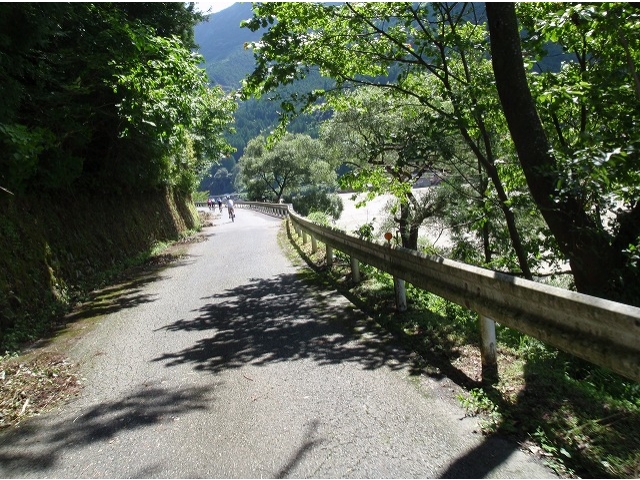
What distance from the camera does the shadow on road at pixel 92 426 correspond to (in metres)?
3.36

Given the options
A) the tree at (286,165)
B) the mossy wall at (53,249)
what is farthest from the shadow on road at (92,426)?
the tree at (286,165)

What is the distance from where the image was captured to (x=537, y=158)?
5156 millimetres

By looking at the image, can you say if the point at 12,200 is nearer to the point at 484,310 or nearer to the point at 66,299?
the point at 66,299

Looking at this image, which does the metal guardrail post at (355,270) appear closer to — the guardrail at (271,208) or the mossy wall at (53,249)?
the mossy wall at (53,249)

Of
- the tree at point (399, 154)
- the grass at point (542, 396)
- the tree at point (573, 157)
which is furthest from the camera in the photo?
the tree at point (399, 154)

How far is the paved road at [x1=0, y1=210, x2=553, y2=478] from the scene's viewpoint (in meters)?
3.05

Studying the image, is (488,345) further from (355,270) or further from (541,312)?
(355,270)

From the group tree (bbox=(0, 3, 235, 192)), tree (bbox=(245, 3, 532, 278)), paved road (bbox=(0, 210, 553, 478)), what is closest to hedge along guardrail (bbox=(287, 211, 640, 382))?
paved road (bbox=(0, 210, 553, 478))

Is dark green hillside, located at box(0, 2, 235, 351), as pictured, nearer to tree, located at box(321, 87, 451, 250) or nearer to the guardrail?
tree, located at box(321, 87, 451, 250)

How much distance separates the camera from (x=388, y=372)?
4477mm

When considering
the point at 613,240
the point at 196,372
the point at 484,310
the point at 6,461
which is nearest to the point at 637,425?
the point at 484,310

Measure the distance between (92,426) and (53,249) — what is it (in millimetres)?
7036

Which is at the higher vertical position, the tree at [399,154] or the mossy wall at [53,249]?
the tree at [399,154]

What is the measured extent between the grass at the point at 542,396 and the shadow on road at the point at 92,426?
229 cm
